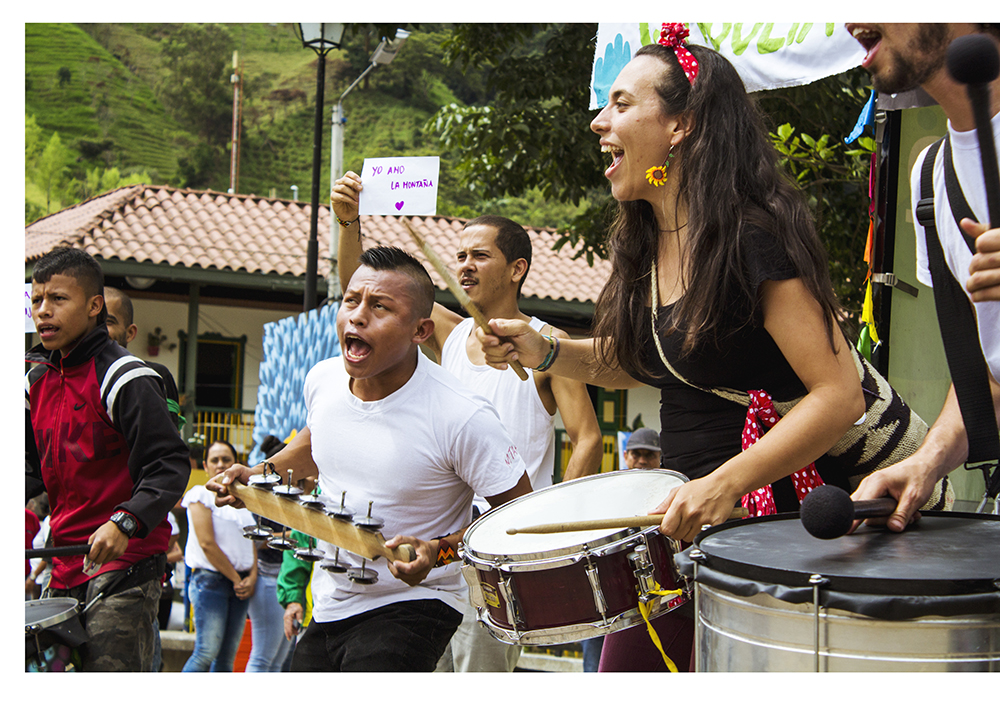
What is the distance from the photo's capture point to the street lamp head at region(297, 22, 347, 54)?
9047 mm

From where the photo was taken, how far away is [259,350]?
16312 mm

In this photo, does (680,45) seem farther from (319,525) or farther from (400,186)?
(319,525)

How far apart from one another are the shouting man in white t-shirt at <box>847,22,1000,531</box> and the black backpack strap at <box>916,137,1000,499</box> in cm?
3

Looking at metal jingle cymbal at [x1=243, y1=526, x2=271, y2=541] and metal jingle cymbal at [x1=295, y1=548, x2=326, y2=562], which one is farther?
metal jingle cymbal at [x1=243, y1=526, x2=271, y2=541]

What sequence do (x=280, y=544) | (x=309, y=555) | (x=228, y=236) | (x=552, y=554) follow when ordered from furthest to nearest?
(x=228, y=236) → (x=280, y=544) → (x=309, y=555) → (x=552, y=554)

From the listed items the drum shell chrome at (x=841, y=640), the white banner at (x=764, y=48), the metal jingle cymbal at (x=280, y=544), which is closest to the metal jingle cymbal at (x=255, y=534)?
the metal jingle cymbal at (x=280, y=544)

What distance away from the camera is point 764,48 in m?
4.29

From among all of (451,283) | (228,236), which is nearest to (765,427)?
(451,283)

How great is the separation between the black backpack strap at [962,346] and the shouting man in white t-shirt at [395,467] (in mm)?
1353

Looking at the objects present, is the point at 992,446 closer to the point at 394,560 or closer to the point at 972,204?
the point at 972,204

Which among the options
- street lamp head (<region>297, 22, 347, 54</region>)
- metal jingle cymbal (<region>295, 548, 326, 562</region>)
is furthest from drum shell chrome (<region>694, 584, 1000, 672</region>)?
street lamp head (<region>297, 22, 347, 54</region>)

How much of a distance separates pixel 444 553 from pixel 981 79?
1.92 meters

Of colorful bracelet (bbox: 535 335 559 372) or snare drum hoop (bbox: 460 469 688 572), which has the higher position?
colorful bracelet (bbox: 535 335 559 372)

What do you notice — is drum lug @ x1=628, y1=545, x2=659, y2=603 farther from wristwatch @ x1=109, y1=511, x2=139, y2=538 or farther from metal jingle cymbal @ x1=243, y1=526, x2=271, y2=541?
wristwatch @ x1=109, y1=511, x2=139, y2=538
